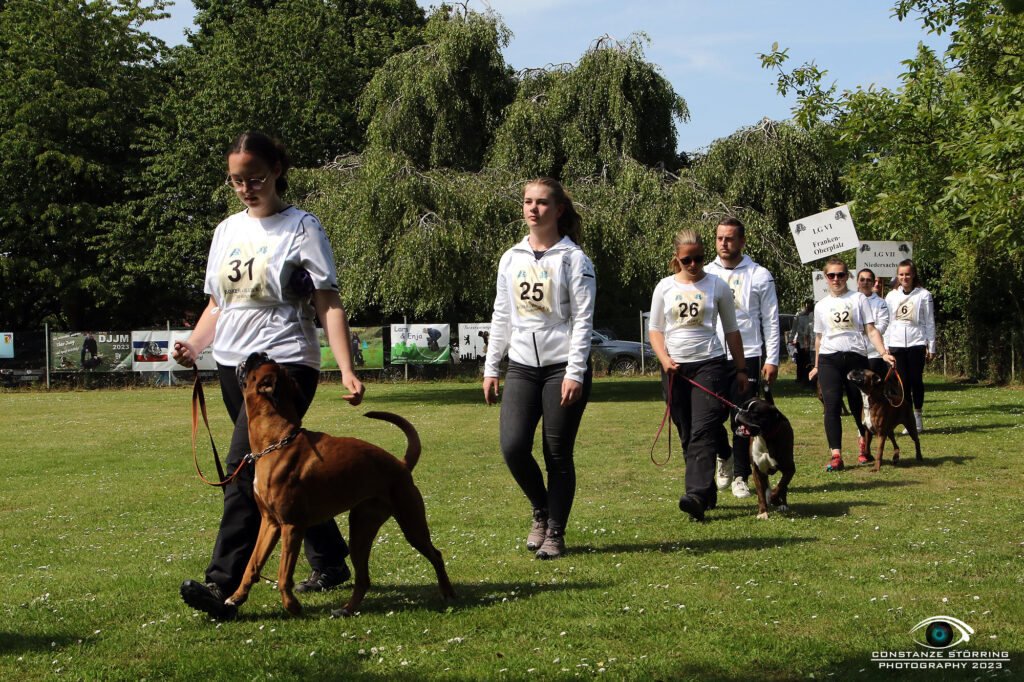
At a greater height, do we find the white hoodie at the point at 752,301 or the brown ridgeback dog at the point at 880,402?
the white hoodie at the point at 752,301

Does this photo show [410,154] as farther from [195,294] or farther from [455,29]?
[195,294]

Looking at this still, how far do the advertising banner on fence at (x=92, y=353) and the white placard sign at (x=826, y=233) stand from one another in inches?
940

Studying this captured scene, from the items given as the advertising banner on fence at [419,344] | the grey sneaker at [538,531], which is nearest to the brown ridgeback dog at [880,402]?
the grey sneaker at [538,531]

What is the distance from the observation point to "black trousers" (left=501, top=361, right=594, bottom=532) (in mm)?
5785

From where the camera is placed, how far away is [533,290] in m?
5.76

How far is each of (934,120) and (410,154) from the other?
563 inches

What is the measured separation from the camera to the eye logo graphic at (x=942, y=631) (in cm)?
394

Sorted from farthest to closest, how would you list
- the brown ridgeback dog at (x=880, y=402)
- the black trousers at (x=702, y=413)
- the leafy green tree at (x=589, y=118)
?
the leafy green tree at (x=589, y=118)
the brown ridgeback dog at (x=880, y=402)
the black trousers at (x=702, y=413)

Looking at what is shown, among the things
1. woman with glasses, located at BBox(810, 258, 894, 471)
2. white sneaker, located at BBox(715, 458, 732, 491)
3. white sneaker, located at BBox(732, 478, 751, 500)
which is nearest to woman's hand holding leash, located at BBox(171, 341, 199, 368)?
white sneaker, located at BBox(732, 478, 751, 500)

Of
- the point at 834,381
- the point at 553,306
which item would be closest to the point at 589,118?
the point at 834,381

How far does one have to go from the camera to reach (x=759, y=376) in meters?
8.40

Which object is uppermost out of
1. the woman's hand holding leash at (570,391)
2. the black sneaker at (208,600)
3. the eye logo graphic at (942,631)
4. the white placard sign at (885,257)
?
the white placard sign at (885,257)

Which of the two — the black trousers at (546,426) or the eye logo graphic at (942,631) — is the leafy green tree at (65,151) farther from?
the eye logo graphic at (942,631)

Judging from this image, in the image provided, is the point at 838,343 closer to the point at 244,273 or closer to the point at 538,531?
the point at 538,531
